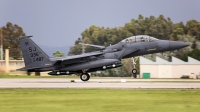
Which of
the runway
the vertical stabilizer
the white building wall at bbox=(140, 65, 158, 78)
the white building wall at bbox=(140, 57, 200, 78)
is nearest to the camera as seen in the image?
the runway

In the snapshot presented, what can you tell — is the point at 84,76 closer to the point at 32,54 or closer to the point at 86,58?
the point at 86,58

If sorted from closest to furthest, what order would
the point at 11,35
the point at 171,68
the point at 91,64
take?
the point at 91,64 < the point at 171,68 < the point at 11,35

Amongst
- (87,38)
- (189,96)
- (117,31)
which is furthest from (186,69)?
(87,38)

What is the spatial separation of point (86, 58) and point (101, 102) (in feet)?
55.7

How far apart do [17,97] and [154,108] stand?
23.9 feet

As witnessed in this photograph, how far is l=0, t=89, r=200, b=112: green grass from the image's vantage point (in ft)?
56.6

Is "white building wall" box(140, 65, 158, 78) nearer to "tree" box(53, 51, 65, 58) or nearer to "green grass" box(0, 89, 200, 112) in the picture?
"tree" box(53, 51, 65, 58)

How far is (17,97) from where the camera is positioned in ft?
71.7

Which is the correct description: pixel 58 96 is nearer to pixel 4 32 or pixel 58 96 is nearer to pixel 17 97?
pixel 17 97

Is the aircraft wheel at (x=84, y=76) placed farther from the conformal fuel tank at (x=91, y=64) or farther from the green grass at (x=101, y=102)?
the green grass at (x=101, y=102)

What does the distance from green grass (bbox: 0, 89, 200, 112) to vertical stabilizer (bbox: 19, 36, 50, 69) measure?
12.6m

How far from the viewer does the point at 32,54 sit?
3544cm

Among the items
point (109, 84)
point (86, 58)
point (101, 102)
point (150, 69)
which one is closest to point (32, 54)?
point (86, 58)

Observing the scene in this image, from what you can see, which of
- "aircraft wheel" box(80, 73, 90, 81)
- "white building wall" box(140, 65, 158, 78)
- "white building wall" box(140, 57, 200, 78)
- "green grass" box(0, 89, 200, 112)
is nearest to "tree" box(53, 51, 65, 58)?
"white building wall" box(140, 57, 200, 78)
